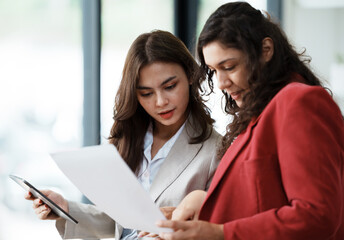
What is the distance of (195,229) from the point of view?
1.18 meters

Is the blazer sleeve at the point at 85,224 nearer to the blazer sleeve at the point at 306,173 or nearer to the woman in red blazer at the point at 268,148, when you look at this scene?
the woman in red blazer at the point at 268,148

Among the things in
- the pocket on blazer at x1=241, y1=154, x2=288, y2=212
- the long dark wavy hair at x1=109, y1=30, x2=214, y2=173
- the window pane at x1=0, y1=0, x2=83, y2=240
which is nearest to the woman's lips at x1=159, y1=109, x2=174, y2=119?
the long dark wavy hair at x1=109, y1=30, x2=214, y2=173

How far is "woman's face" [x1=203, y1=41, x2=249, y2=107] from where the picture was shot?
1297 millimetres

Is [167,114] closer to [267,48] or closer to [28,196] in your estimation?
[28,196]

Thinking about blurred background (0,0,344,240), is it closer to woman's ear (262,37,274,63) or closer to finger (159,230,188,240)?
woman's ear (262,37,274,63)

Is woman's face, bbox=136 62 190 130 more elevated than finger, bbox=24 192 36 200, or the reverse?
woman's face, bbox=136 62 190 130

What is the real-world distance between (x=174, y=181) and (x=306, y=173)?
84 centimetres

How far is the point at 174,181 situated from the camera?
75.2 inches

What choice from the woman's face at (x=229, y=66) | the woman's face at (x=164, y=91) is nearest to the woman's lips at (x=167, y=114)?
the woman's face at (x=164, y=91)

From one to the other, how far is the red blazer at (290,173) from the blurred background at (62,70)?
3.94 ft

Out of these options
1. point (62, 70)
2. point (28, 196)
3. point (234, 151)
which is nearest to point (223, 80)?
point (234, 151)

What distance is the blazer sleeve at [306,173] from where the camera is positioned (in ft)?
3.68

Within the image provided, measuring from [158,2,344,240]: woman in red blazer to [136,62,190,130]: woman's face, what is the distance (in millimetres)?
497

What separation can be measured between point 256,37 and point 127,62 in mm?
811
